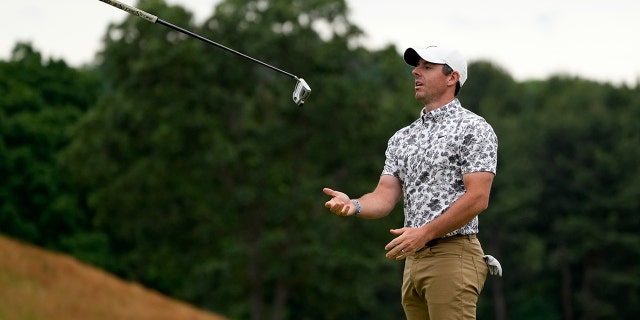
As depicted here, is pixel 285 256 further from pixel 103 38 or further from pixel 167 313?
pixel 167 313

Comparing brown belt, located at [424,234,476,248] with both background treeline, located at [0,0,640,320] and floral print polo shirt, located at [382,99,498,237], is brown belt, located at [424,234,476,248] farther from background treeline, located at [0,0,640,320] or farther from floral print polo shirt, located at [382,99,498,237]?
background treeline, located at [0,0,640,320]

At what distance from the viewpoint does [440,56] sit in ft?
16.4

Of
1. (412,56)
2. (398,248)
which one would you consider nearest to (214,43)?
(412,56)

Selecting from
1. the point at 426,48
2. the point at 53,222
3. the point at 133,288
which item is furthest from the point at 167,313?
the point at 53,222

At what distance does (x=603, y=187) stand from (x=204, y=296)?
65.5ft

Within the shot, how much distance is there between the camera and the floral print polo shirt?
477 cm

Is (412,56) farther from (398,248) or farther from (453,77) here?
(398,248)

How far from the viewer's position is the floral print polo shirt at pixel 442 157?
4.77 metres

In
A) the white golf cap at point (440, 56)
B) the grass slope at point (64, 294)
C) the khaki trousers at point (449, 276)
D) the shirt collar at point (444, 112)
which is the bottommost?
the grass slope at point (64, 294)

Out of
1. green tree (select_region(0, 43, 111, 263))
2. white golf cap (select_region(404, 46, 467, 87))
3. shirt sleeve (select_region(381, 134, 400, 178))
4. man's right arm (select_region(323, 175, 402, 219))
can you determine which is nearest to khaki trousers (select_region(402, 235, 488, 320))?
man's right arm (select_region(323, 175, 402, 219))

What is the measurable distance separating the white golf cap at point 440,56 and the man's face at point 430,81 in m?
0.04

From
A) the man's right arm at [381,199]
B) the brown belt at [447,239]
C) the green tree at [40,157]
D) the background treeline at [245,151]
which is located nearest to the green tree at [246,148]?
the background treeline at [245,151]

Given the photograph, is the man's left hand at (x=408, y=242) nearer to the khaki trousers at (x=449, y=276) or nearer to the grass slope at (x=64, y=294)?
the khaki trousers at (x=449, y=276)

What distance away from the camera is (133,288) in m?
22.2
